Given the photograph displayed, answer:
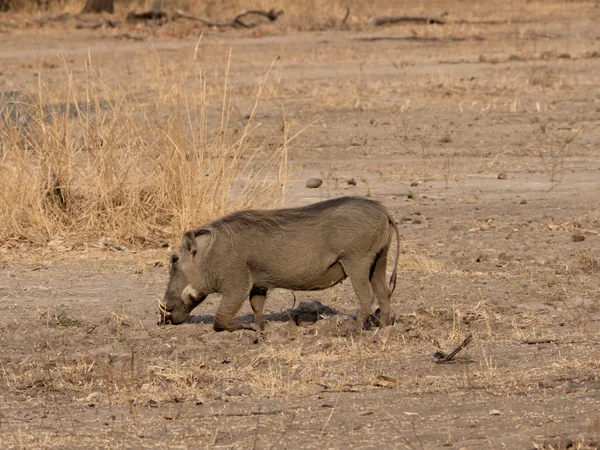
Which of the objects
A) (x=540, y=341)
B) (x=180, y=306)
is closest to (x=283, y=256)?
(x=180, y=306)

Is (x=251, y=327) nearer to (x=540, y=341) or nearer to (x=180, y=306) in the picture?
(x=180, y=306)

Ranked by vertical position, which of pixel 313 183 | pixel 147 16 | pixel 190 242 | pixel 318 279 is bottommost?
pixel 147 16

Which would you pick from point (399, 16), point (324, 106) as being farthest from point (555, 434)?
point (399, 16)

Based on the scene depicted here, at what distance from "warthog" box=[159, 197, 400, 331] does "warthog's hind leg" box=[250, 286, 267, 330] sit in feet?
0.12

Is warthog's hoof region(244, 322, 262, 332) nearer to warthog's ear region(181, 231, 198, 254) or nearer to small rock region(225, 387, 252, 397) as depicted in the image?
warthog's ear region(181, 231, 198, 254)

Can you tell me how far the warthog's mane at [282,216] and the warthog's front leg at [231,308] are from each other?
295mm

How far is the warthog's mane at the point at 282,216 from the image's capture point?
19.1ft

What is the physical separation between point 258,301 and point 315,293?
35.9 inches

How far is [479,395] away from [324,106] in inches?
391

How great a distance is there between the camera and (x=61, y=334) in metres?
5.95

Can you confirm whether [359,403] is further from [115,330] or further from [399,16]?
[399,16]

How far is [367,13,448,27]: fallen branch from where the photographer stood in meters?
25.2

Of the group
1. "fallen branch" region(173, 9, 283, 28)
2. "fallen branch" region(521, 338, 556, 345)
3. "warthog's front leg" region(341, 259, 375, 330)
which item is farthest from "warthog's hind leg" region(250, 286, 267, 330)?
"fallen branch" region(173, 9, 283, 28)

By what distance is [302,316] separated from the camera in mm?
6117
